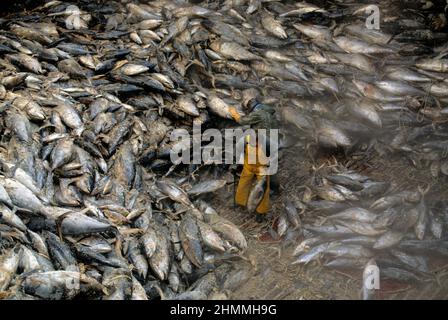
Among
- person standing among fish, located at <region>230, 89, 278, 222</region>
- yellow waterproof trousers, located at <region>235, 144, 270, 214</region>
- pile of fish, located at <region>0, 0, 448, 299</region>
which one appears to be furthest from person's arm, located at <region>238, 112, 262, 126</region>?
pile of fish, located at <region>0, 0, 448, 299</region>

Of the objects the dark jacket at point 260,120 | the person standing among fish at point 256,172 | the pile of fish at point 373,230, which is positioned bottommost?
the pile of fish at point 373,230

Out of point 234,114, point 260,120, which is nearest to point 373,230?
point 260,120

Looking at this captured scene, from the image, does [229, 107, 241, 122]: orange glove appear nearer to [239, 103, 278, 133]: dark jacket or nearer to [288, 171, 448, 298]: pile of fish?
[239, 103, 278, 133]: dark jacket

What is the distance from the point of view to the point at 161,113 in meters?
6.79

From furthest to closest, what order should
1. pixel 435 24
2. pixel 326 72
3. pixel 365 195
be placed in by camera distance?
pixel 435 24 → pixel 326 72 → pixel 365 195

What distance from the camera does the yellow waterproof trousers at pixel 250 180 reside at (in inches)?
232

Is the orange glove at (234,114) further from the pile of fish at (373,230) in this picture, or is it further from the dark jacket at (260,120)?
the pile of fish at (373,230)

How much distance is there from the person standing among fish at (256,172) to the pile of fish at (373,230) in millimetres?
362

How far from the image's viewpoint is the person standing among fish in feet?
19.2

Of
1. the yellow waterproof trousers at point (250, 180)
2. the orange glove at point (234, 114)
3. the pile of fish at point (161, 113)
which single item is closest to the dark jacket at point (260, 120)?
the yellow waterproof trousers at point (250, 180)

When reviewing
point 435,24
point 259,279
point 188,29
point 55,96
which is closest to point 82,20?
point 188,29

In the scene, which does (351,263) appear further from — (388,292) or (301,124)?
(301,124)

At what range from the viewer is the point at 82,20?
26.5 feet

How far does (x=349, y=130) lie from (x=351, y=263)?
2.28 metres
